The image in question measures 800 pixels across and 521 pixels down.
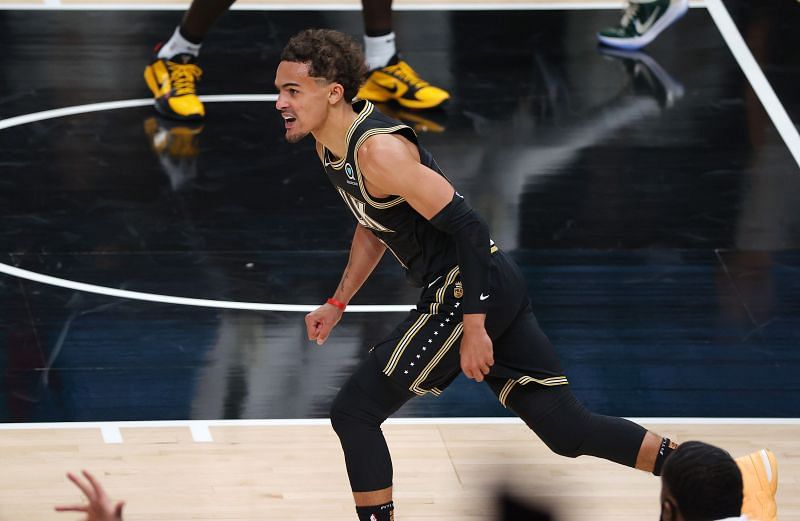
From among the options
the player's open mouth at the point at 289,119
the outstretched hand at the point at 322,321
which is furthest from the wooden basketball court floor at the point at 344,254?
the player's open mouth at the point at 289,119

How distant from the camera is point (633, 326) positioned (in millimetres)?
6180

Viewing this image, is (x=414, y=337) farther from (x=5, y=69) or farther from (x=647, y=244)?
(x=5, y=69)

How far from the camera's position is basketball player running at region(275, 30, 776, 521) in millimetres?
4094

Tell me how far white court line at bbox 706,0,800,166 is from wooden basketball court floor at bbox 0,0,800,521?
2 centimetres

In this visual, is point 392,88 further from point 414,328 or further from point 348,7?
point 414,328

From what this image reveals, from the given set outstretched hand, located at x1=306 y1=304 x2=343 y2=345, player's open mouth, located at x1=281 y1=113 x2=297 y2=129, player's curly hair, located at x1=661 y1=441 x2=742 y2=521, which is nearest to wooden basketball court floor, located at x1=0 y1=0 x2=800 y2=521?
outstretched hand, located at x1=306 y1=304 x2=343 y2=345

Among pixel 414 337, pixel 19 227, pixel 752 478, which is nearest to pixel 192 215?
pixel 19 227

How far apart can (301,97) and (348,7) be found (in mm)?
5489

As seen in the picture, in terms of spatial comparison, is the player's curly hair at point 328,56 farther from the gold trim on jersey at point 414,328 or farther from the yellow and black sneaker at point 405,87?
the yellow and black sneaker at point 405,87

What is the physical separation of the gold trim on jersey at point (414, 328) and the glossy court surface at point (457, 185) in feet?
4.23

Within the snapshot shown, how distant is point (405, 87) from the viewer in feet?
26.8

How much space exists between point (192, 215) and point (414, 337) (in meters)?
3.05

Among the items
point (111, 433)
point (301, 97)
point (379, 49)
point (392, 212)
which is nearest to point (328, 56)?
point (301, 97)

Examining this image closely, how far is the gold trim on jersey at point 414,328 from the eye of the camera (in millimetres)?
4234
